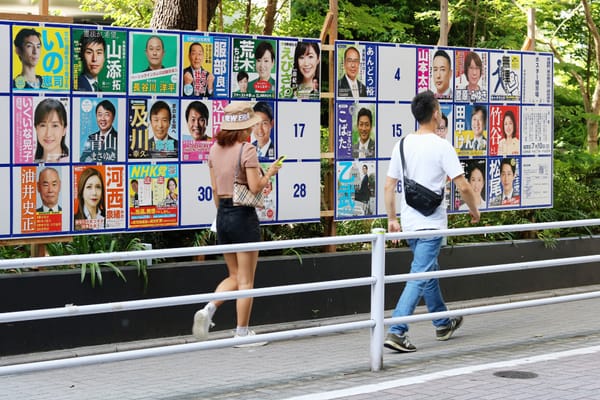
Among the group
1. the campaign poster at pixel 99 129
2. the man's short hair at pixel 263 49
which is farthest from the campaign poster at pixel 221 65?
the campaign poster at pixel 99 129

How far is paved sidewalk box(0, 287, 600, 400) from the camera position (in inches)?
267

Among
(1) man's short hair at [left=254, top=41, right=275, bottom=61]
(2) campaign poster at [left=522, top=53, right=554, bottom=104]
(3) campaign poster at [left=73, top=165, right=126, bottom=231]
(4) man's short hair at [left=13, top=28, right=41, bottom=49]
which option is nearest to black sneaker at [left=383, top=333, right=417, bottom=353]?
(3) campaign poster at [left=73, top=165, right=126, bottom=231]

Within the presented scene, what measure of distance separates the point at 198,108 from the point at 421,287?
2615mm

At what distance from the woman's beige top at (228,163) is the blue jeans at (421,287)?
4.89 ft

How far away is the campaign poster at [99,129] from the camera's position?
865 centimetres

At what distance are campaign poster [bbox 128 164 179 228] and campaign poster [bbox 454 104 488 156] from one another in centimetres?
350

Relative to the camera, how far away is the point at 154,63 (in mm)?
8992

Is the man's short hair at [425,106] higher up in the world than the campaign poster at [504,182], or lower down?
higher up

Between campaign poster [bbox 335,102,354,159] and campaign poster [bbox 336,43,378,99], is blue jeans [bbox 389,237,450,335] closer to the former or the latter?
campaign poster [bbox 335,102,354,159]

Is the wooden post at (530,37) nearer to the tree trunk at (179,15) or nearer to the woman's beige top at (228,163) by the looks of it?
the tree trunk at (179,15)

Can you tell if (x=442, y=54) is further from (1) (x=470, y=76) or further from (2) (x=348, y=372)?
(2) (x=348, y=372)

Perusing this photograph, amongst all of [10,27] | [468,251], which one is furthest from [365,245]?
[10,27]

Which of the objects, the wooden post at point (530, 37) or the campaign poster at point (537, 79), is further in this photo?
the wooden post at point (530, 37)

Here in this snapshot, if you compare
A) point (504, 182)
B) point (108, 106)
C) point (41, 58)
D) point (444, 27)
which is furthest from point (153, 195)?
point (504, 182)
